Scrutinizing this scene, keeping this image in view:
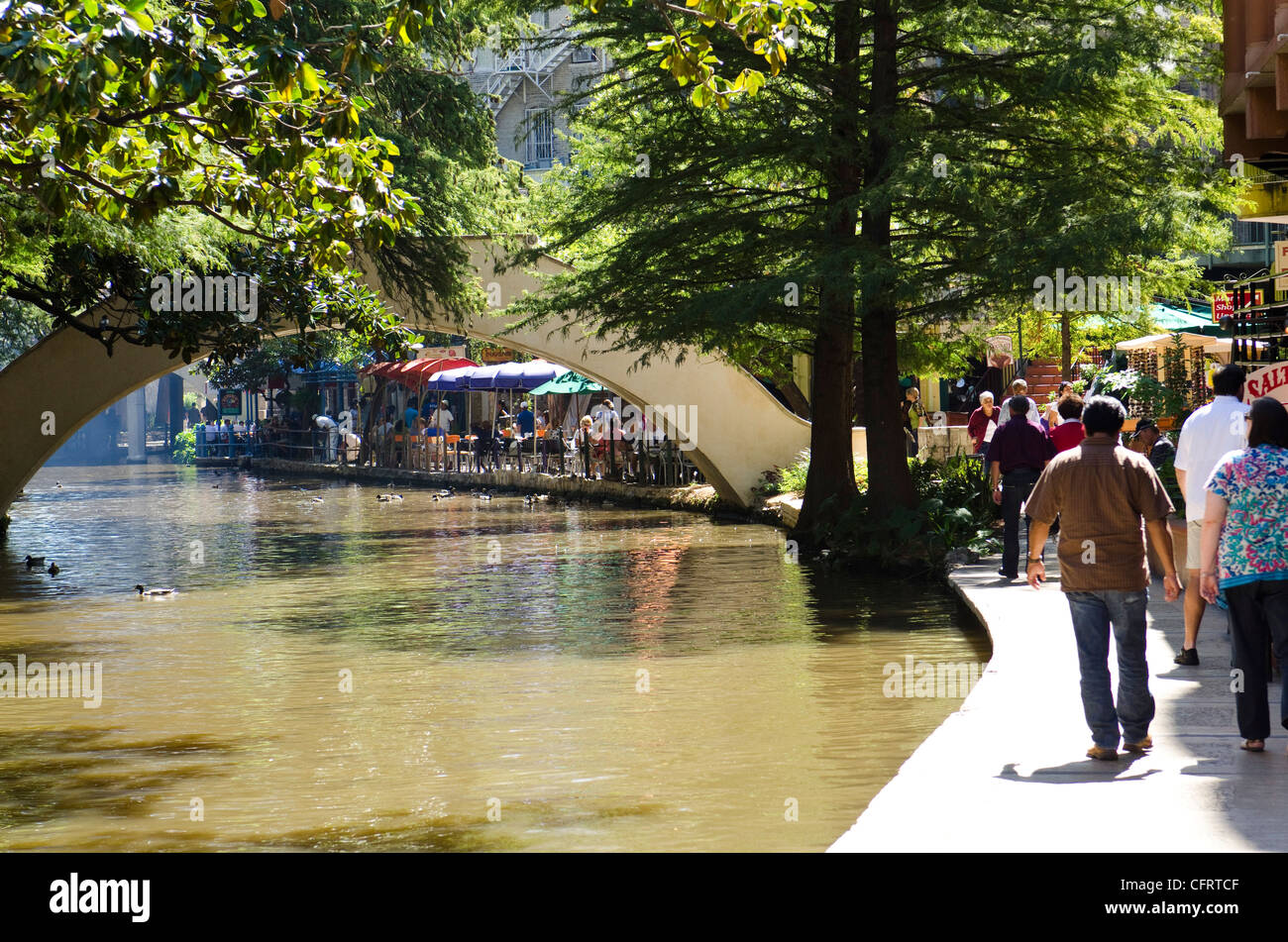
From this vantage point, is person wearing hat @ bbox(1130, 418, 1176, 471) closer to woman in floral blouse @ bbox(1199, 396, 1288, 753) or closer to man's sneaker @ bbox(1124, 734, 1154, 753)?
woman in floral blouse @ bbox(1199, 396, 1288, 753)

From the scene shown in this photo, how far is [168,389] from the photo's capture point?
7938 cm

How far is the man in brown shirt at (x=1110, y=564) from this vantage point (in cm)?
767

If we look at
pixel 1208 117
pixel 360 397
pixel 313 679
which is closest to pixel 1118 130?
pixel 1208 117

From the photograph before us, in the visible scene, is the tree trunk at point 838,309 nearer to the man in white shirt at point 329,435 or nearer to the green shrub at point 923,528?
the green shrub at point 923,528

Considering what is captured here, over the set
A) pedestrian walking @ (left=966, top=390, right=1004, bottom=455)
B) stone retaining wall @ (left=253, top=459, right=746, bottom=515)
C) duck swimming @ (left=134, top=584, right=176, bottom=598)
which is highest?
pedestrian walking @ (left=966, top=390, right=1004, bottom=455)

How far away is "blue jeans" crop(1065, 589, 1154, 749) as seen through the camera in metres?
7.66

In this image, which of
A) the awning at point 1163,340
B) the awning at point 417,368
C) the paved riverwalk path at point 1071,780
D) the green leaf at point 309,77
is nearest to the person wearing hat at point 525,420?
the awning at point 417,368

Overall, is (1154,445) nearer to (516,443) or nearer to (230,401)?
(516,443)

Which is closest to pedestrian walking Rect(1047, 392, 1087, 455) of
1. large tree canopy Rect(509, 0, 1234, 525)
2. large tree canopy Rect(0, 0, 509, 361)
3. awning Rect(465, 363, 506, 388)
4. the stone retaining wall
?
large tree canopy Rect(509, 0, 1234, 525)

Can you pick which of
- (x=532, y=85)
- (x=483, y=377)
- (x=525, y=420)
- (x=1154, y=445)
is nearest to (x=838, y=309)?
(x=1154, y=445)

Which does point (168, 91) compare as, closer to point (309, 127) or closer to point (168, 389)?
point (309, 127)

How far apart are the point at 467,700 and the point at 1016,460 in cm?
657

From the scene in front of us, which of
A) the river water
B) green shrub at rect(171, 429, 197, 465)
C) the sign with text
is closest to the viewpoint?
the river water
